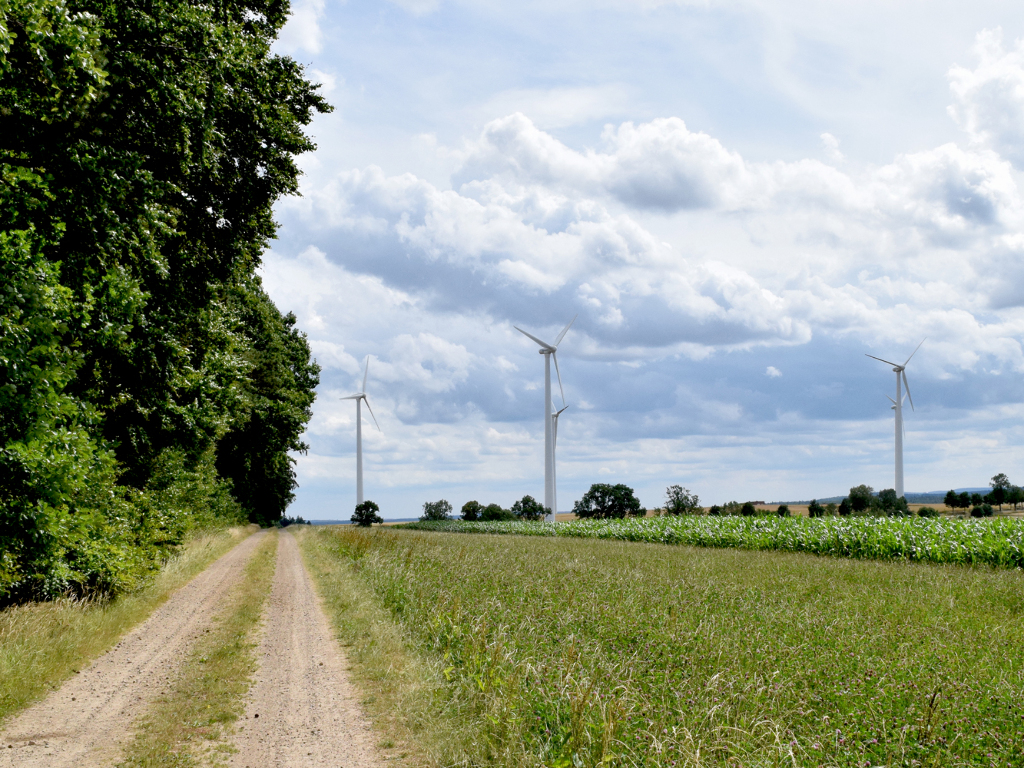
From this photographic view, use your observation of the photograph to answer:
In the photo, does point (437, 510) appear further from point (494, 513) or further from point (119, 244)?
point (119, 244)

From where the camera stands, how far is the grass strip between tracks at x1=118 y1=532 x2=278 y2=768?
7.98 meters

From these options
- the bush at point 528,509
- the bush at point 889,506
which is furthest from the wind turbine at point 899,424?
the bush at point 528,509

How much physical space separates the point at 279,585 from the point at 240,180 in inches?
520

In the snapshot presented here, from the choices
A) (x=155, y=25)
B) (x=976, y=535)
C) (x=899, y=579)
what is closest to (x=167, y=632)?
(x=155, y=25)

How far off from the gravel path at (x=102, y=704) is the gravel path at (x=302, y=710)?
5.11ft

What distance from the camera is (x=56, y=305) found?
10.3m

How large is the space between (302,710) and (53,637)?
647 cm

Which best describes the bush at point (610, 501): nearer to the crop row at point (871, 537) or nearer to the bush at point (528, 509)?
the bush at point (528, 509)

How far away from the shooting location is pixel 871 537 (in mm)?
27516

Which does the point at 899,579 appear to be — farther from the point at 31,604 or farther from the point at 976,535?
the point at 31,604

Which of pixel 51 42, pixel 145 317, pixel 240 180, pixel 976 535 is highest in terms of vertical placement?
pixel 240 180

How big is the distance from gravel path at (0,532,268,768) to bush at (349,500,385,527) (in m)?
65.9

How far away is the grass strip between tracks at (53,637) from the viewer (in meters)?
10.2

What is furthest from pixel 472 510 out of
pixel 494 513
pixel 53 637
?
pixel 53 637
